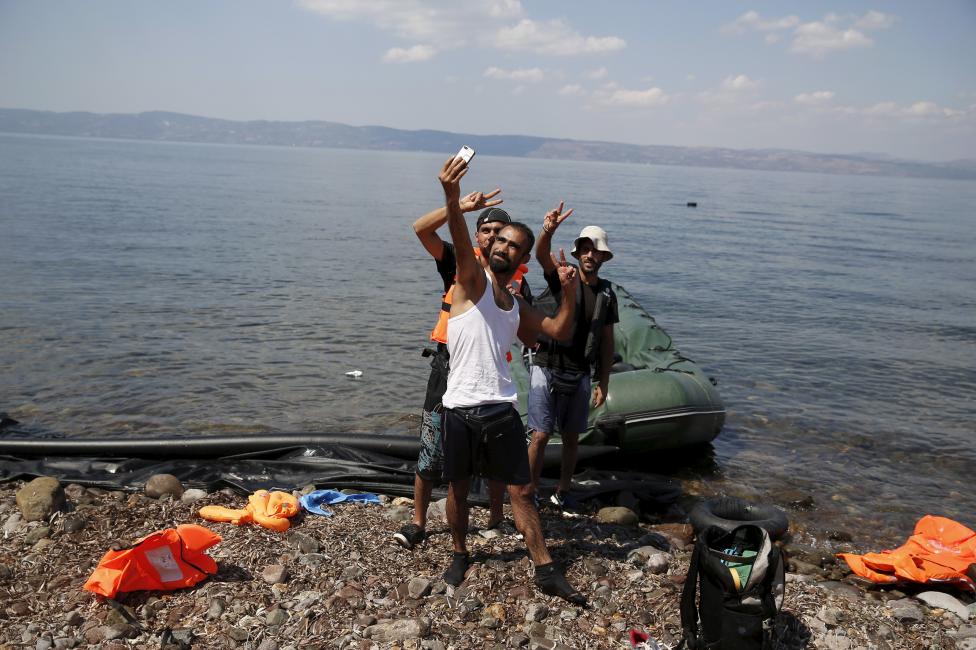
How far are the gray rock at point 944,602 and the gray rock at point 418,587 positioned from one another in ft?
11.2

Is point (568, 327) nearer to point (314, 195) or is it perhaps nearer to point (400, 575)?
point (400, 575)

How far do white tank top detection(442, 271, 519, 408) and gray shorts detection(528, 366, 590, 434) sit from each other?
60.7 inches

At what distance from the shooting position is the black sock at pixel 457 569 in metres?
5.02

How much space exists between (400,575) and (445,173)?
267 cm

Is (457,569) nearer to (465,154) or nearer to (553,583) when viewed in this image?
(553,583)

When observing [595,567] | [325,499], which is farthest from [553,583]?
[325,499]

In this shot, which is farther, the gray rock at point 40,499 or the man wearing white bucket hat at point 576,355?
the man wearing white bucket hat at point 576,355

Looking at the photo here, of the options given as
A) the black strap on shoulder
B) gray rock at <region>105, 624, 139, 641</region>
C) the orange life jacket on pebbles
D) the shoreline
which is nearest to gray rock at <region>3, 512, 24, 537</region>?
the shoreline

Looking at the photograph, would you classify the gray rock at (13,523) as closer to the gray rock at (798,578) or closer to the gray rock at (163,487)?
the gray rock at (163,487)

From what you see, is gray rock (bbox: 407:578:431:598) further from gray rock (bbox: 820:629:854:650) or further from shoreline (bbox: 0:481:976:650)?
gray rock (bbox: 820:629:854:650)

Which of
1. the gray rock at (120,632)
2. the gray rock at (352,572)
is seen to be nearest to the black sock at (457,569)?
the gray rock at (352,572)

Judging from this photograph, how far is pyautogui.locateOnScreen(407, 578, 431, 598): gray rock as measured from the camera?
488 centimetres

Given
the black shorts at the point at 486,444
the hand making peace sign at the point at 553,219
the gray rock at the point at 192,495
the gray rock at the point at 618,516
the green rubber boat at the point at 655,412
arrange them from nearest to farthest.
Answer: the black shorts at the point at 486,444 → the hand making peace sign at the point at 553,219 → the gray rock at the point at 192,495 → the gray rock at the point at 618,516 → the green rubber boat at the point at 655,412

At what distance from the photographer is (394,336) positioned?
15.3 m
